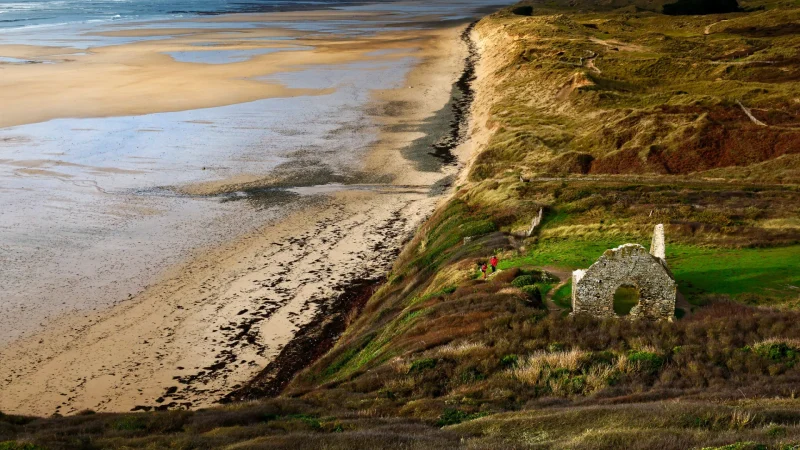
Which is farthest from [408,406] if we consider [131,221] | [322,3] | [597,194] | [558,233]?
[322,3]

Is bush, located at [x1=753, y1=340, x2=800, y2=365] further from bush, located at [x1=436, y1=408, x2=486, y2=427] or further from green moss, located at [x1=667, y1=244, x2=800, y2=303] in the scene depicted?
bush, located at [x1=436, y1=408, x2=486, y2=427]

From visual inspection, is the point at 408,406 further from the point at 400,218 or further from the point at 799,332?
the point at 400,218

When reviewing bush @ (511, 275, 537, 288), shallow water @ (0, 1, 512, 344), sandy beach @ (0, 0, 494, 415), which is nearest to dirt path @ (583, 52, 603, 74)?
sandy beach @ (0, 0, 494, 415)

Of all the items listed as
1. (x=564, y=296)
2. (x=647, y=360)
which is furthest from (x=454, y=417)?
(x=564, y=296)

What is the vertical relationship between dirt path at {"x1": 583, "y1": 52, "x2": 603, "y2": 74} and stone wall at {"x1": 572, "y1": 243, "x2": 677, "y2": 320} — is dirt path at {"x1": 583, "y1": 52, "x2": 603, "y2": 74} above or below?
above

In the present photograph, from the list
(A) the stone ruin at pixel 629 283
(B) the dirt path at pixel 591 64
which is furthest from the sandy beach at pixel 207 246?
(B) the dirt path at pixel 591 64

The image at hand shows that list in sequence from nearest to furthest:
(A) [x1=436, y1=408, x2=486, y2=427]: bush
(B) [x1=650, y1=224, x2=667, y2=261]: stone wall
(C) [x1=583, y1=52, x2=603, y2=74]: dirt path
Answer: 1. (A) [x1=436, y1=408, x2=486, y2=427]: bush
2. (B) [x1=650, y1=224, x2=667, y2=261]: stone wall
3. (C) [x1=583, y1=52, x2=603, y2=74]: dirt path

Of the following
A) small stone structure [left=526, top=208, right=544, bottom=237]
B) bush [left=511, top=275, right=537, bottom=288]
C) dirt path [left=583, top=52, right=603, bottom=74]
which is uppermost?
dirt path [left=583, top=52, right=603, bottom=74]
